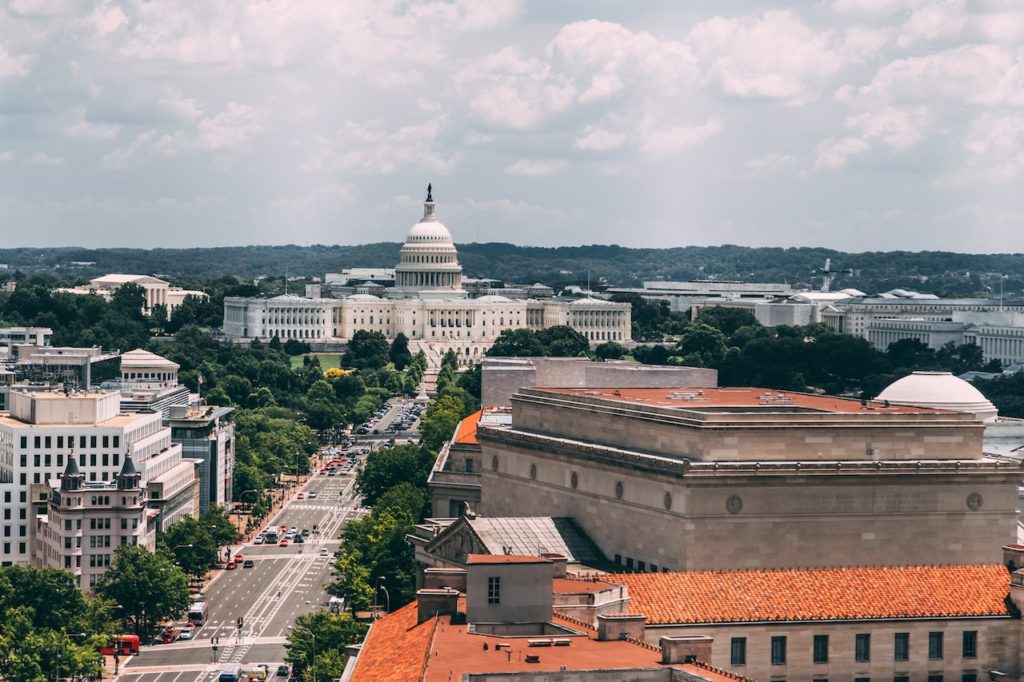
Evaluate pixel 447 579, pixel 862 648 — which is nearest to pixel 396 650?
pixel 447 579

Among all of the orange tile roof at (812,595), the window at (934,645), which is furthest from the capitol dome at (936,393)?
the window at (934,645)

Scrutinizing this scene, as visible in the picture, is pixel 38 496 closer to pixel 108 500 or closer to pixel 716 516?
pixel 108 500

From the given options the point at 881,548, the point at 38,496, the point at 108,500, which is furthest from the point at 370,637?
the point at 38,496

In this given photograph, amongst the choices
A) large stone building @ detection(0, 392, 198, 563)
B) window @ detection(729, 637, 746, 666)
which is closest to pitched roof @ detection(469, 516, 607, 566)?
window @ detection(729, 637, 746, 666)

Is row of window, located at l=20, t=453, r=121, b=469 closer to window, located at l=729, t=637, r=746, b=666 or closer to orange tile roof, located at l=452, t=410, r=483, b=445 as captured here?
orange tile roof, located at l=452, t=410, r=483, b=445

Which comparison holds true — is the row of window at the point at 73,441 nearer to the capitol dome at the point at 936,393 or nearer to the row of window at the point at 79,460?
the row of window at the point at 79,460

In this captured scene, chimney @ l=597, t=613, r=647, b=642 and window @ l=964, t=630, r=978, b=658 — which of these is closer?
chimney @ l=597, t=613, r=647, b=642

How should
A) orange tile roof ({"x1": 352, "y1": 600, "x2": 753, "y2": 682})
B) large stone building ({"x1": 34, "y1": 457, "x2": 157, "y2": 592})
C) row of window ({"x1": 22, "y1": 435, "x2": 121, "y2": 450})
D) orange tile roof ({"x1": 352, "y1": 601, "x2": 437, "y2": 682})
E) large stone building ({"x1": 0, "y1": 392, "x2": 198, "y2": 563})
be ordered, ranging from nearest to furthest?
orange tile roof ({"x1": 352, "y1": 600, "x2": 753, "y2": 682}), orange tile roof ({"x1": 352, "y1": 601, "x2": 437, "y2": 682}), large stone building ({"x1": 34, "y1": 457, "x2": 157, "y2": 592}), large stone building ({"x1": 0, "y1": 392, "x2": 198, "y2": 563}), row of window ({"x1": 22, "y1": 435, "x2": 121, "y2": 450})
